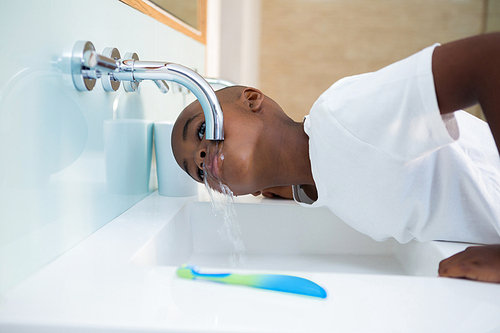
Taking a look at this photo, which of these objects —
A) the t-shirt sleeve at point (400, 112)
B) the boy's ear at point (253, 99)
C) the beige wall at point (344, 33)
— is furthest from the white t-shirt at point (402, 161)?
the beige wall at point (344, 33)

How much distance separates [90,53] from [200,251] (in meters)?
0.37

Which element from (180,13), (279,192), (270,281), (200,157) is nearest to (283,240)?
(279,192)

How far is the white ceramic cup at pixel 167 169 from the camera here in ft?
2.22

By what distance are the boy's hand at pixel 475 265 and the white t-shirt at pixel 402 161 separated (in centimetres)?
10

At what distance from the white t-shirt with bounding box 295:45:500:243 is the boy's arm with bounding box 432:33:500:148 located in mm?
13

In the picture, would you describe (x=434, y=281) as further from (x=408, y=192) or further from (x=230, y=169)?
(x=230, y=169)

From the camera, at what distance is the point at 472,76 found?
372mm

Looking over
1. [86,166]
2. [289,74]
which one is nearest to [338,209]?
[86,166]

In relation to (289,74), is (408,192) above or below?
below

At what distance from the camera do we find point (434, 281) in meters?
0.35

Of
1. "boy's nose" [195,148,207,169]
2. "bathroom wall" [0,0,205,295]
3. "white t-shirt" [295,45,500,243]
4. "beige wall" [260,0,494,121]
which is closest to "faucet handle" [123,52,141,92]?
"bathroom wall" [0,0,205,295]

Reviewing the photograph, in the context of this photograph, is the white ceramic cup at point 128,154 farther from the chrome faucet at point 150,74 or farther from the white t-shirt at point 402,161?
the white t-shirt at point 402,161

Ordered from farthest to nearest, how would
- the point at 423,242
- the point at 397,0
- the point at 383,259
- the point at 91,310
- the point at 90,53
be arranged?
the point at 397,0 < the point at 383,259 < the point at 423,242 < the point at 90,53 < the point at 91,310

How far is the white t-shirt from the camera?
383 mm
